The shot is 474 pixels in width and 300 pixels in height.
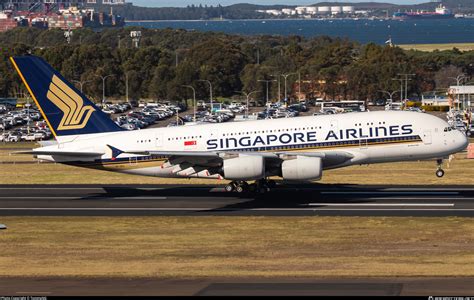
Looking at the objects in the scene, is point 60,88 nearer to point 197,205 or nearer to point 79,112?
point 79,112

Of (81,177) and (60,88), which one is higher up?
(60,88)

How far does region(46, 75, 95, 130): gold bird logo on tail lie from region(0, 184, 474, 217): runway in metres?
4.80

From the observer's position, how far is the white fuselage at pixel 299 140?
57719 millimetres

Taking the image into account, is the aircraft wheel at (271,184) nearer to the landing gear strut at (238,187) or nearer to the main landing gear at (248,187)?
the main landing gear at (248,187)

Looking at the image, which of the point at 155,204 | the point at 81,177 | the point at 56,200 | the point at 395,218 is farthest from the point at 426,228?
the point at 81,177

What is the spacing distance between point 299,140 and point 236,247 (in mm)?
16215

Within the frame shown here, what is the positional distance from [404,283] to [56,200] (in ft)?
101

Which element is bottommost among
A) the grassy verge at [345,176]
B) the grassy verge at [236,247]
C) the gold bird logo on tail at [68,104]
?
the grassy verge at [345,176]

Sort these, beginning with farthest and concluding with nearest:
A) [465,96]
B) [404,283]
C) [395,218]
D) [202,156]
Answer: [465,96] → [202,156] → [395,218] → [404,283]

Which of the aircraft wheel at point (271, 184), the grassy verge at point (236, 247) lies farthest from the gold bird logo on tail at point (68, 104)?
the aircraft wheel at point (271, 184)

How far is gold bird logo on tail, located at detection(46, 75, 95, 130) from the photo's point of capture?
59.6 metres

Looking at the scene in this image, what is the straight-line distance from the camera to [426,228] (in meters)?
46.9

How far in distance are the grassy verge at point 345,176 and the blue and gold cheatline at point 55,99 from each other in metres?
9.17

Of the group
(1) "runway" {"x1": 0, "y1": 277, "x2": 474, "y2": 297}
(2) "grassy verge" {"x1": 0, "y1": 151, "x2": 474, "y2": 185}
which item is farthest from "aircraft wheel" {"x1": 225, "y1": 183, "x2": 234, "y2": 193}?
(1) "runway" {"x1": 0, "y1": 277, "x2": 474, "y2": 297}
